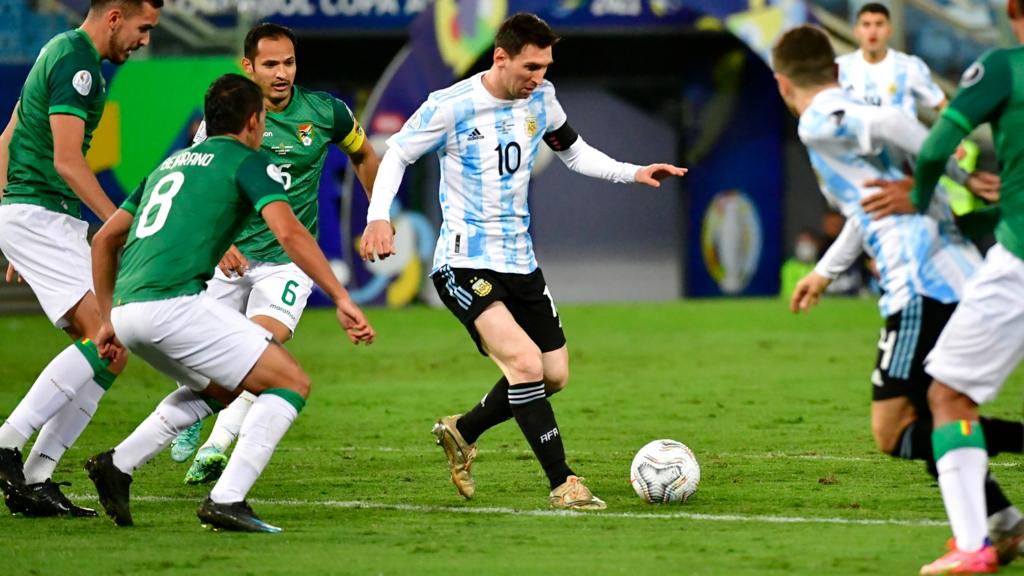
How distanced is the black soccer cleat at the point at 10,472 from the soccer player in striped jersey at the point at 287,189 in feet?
3.92

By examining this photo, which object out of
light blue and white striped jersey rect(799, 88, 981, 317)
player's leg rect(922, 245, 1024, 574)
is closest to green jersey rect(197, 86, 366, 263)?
light blue and white striped jersey rect(799, 88, 981, 317)

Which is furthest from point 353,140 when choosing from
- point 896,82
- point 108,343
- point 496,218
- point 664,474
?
point 896,82

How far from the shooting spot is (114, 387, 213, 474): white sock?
683cm

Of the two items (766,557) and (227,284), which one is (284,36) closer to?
(227,284)

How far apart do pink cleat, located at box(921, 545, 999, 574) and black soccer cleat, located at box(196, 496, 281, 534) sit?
107 inches

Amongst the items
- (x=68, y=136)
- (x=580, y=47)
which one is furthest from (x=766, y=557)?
(x=580, y=47)

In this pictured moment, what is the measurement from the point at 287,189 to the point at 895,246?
148 inches

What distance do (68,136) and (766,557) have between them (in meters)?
3.66

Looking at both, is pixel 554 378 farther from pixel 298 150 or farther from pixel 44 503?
pixel 44 503

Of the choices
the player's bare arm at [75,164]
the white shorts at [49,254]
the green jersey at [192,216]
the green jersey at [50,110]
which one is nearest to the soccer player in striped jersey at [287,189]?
the white shorts at [49,254]

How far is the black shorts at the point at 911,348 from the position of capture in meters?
5.86

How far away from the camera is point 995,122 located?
557 cm

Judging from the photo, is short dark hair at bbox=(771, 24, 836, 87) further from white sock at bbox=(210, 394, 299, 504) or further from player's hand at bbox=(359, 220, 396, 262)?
white sock at bbox=(210, 394, 299, 504)

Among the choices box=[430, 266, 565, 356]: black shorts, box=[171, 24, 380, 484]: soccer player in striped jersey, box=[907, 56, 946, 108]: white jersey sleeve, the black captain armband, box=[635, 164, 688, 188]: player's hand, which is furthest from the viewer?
box=[907, 56, 946, 108]: white jersey sleeve
